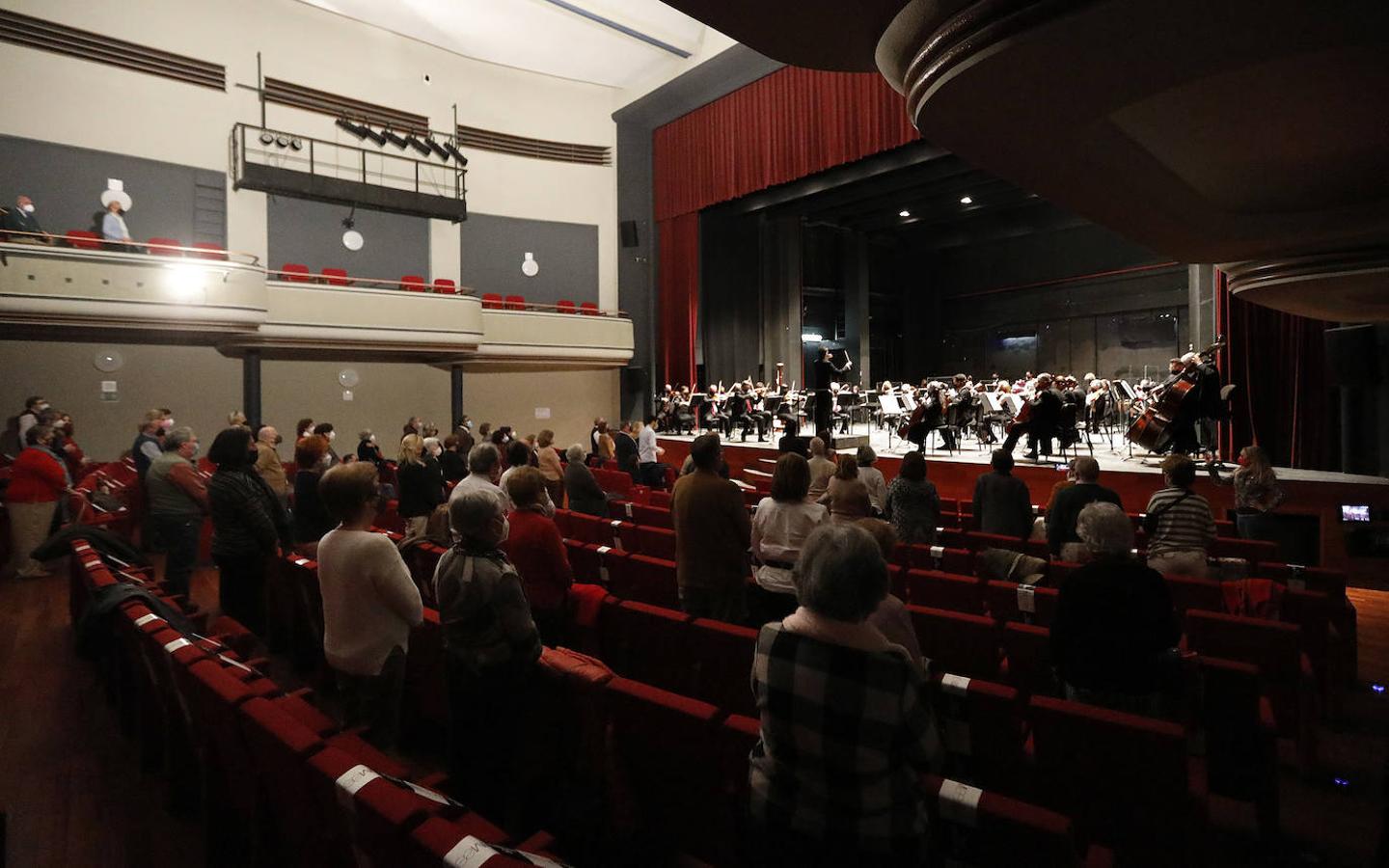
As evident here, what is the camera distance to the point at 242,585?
3713 millimetres

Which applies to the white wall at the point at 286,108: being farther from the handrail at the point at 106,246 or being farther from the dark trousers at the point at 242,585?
the dark trousers at the point at 242,585

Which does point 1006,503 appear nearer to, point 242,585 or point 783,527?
point 783,527

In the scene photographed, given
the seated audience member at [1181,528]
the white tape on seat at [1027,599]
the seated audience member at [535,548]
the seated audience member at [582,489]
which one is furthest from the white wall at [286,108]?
the seated audience member at [1181,528]

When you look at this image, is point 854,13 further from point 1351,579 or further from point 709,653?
point 1351,579

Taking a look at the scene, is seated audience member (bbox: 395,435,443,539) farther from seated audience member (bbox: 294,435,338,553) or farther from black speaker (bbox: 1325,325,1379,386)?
black speaker (bbox: 1325,325,1379,386)

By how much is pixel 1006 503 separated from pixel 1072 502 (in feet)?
1.84

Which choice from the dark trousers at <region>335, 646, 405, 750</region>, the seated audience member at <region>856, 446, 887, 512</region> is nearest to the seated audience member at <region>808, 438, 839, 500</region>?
the seated audience member at <region>856, 446, 887, 512</region>

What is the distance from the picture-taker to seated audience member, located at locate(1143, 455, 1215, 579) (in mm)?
3361

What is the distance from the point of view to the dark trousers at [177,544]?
4012mm

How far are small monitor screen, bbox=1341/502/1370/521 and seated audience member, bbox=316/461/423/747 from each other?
20.3 ft

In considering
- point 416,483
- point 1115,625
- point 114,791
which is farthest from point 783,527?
point 416,483

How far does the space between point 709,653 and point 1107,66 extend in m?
2.04

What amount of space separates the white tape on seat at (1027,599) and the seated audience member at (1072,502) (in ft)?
2.40

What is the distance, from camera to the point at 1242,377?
8430mm
